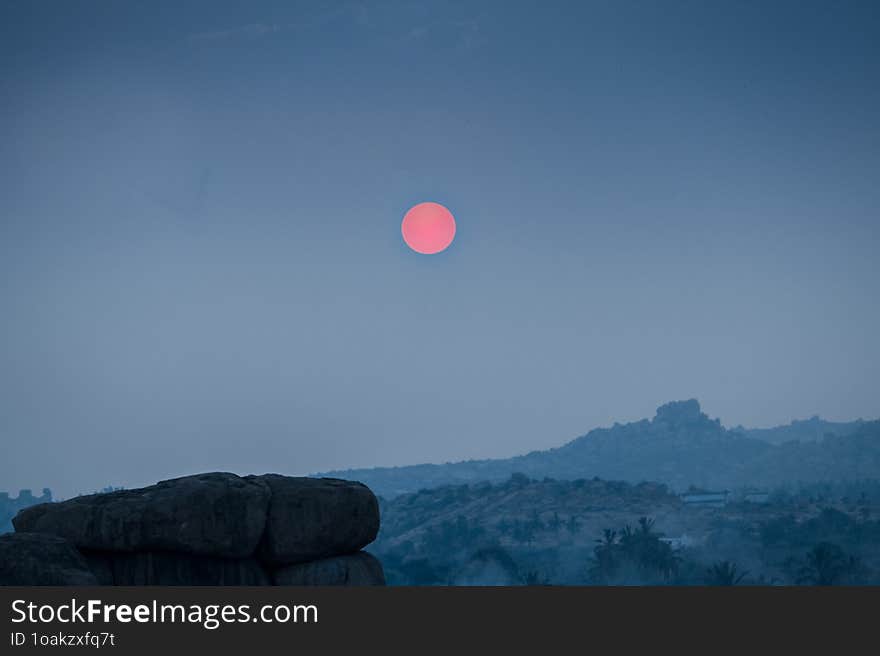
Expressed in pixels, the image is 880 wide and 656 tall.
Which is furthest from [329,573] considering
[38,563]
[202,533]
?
[38,563]

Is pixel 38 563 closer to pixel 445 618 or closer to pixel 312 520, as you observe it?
pixel 312 520

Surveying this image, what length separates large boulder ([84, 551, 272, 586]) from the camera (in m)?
26.5

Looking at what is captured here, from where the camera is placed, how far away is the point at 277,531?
2770cm

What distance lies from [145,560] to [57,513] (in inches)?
109

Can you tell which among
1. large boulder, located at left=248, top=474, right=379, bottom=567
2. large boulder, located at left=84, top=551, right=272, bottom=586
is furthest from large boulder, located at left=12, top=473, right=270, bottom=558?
large boulder, located at left=248, top=474, right=379, bottom=567

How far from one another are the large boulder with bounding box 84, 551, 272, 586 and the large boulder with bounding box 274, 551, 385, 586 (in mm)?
1432

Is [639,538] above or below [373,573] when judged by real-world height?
below

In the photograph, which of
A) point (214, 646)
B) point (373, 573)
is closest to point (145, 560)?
point (373, 573)

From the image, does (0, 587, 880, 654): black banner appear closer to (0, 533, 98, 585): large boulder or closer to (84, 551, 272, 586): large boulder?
(0, 533, 98, 585): large boulder

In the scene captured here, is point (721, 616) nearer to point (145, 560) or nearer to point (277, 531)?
point (277, 531)

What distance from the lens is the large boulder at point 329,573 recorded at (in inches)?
1098

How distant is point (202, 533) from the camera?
26.3 meters

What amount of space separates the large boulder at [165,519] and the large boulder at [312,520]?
27.0 inches

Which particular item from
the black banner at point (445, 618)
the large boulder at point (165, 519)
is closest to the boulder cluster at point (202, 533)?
the large boulder at point (165, 519)
